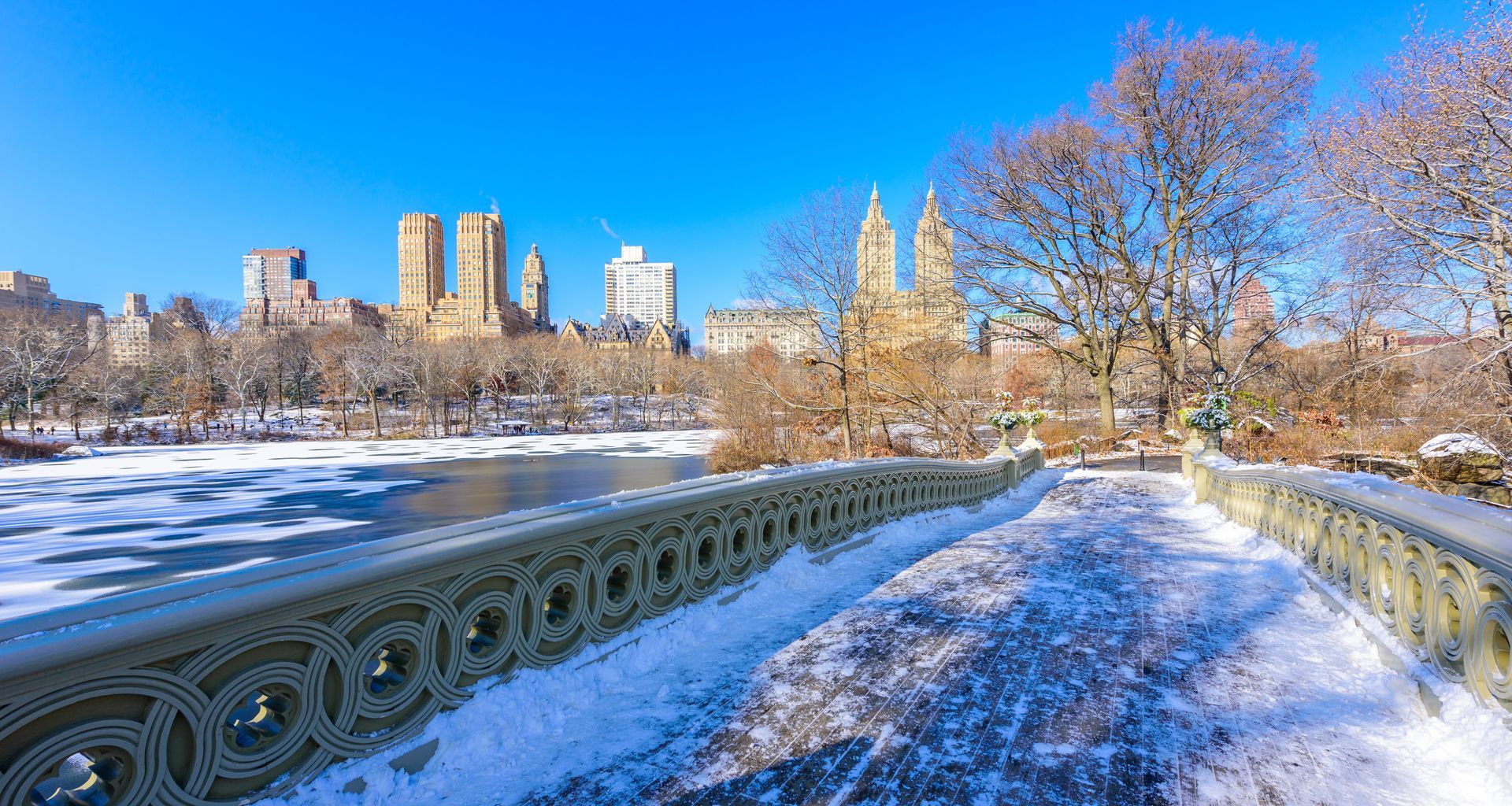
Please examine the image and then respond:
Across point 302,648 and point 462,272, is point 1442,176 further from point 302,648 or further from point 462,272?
point 462,272

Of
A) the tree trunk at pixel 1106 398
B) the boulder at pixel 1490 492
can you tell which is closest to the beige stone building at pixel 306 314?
the tree trunk at pixel 1106 398

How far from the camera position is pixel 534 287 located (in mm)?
178750

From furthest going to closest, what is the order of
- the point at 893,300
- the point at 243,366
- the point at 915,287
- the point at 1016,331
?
the point at 243,366, the point at 1016,331, the point at 915,287, the point at 893,300

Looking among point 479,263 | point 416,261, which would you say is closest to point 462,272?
point 479,263

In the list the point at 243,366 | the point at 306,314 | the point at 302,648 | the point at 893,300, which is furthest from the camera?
the point at 306,314

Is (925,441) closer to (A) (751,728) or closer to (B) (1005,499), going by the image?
(B) (1005,499)

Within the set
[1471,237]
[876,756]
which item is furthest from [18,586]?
[1471,237]

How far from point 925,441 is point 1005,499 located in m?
12.5

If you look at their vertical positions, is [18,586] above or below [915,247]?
below

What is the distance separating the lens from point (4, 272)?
11394 centimetres

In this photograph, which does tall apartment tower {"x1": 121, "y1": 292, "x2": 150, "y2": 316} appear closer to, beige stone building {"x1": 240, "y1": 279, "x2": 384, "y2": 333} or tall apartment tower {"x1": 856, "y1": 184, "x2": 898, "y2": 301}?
beige stone building {"x1": 240, "y1": 279, "x2": 384, "y2": 333}

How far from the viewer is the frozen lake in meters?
10.2

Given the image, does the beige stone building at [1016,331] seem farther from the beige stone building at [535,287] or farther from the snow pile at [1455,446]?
the beige stone building at [535,287]

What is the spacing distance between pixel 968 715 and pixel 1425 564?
220 centimetres
